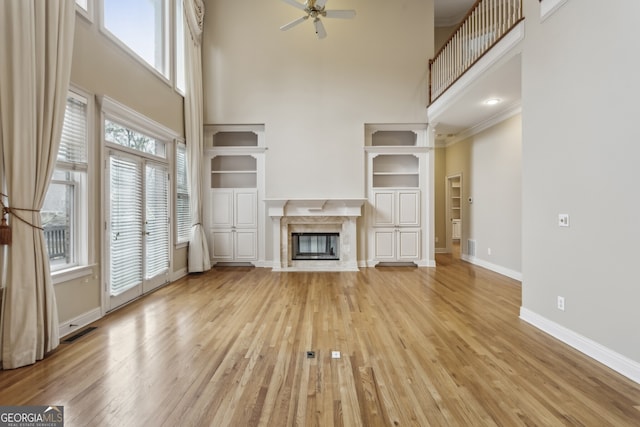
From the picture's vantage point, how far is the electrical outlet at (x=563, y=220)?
104 inches

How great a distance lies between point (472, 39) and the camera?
4.46m

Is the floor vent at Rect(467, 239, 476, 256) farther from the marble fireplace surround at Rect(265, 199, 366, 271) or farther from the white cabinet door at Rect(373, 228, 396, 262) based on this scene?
the marble fireplace surround at Rect(265, 199, 366, 271)

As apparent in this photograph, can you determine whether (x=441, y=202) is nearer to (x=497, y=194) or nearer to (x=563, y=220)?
(x=497, y=194)

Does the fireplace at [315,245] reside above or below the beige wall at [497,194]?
below

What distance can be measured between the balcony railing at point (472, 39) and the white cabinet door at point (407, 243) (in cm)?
282

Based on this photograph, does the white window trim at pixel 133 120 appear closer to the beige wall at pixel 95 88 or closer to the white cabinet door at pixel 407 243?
the beige wall at pixel 95 88

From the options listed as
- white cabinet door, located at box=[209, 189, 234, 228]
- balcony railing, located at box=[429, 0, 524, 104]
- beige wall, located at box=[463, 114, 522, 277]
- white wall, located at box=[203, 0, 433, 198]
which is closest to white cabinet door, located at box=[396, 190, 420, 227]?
white wall, located at box=[203, 0, 433, 198]

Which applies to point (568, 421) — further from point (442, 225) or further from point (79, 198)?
point (442, 225)

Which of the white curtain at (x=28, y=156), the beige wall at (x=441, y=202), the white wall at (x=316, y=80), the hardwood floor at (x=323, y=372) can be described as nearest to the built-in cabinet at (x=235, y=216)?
the white wall at (x=316, y=80)

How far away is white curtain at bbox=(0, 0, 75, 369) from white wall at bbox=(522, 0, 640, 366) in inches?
182

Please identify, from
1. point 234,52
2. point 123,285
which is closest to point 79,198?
point 123,285

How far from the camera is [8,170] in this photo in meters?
2.25

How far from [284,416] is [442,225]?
23.1ft

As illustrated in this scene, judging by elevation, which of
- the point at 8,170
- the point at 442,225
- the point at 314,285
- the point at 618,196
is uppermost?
the point at 8,170
